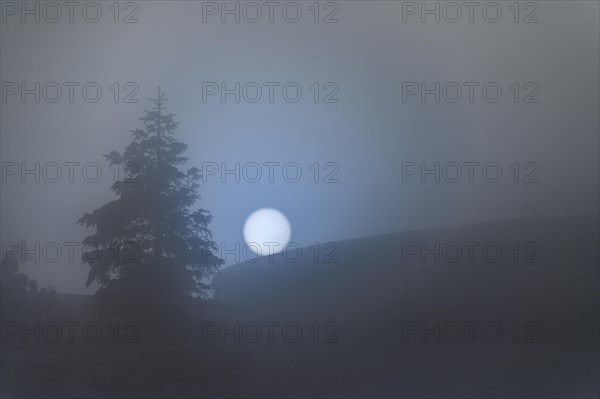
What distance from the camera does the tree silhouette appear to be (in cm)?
291

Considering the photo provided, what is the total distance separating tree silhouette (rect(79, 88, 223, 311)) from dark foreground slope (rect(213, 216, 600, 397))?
0.24 meters

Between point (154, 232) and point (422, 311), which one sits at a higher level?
point (154, 232)

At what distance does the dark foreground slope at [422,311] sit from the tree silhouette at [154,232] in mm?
238

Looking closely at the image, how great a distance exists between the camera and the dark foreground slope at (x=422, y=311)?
9.74 feet

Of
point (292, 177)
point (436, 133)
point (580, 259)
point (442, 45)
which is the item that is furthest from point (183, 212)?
point (580, 259)

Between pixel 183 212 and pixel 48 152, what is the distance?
2.48ft

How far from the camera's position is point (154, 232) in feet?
9.61

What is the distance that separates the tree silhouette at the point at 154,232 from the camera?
Answer: 291 cm

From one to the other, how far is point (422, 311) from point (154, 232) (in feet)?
4.51

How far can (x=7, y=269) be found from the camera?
2.98 meters

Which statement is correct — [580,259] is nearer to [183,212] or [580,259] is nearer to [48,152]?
[183,212]

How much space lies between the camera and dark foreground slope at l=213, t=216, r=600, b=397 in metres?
2.97

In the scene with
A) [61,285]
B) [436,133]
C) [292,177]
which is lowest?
[61,285]

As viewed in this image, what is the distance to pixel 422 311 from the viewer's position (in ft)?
9.84
